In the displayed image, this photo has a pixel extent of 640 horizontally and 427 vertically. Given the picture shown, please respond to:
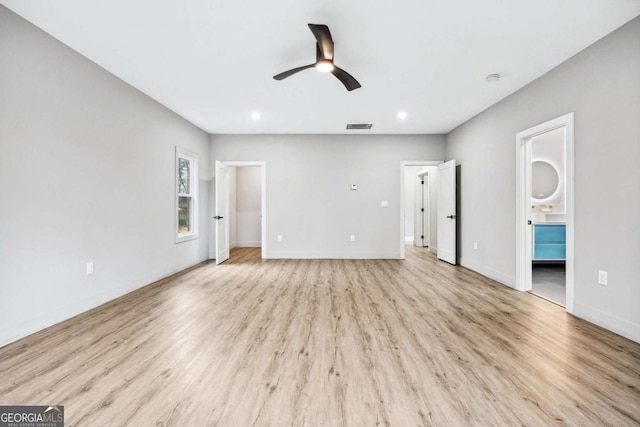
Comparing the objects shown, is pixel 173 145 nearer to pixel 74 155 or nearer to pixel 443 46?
pixel 74 155

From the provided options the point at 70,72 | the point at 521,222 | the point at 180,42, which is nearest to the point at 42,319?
the point at 70,72

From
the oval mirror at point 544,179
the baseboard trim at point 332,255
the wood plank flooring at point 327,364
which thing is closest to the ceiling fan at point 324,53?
the wood plank flooring at point 327,364

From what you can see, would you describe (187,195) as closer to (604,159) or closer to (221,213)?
(221,213)

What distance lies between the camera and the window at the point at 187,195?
4.91 m

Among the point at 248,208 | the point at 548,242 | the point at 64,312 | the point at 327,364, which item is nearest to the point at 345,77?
the point at 327,364

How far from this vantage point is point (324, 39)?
230 centimetres

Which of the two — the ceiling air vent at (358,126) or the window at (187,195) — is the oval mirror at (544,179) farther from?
the window at (187,195)

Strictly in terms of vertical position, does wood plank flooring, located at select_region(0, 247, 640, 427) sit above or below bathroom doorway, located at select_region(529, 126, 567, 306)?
below

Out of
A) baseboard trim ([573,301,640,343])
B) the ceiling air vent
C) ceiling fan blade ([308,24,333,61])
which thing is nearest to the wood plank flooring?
baseboard trim ([573,301,640,343])

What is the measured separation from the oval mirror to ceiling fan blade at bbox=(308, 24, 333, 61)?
16.2 feet

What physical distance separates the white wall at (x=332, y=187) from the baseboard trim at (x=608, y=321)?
322cm

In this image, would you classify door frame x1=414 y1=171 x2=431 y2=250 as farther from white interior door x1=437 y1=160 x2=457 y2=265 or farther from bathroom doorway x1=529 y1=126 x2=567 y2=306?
bathroom doorway x1=529 y1=126 x2=567 y2=306

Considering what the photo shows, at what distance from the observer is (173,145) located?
14.8 ft

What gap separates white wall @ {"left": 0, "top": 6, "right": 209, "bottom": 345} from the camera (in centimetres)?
221
